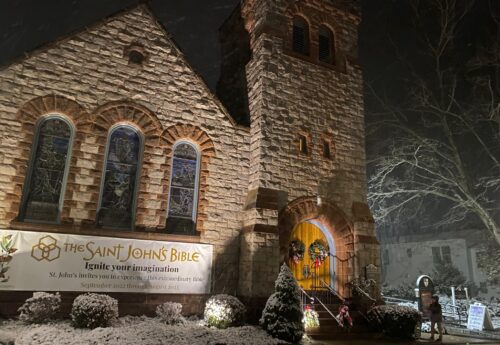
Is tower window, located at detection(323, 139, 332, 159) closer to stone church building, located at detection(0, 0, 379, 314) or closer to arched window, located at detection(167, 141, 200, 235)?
stone church building, located at detection(0, 0, 379, 314)

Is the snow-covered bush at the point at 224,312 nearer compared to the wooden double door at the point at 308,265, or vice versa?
the snow-covered bush at the point at 224,312

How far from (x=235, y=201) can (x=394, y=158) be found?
766 cm

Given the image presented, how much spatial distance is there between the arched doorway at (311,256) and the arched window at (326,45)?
20.4 ft

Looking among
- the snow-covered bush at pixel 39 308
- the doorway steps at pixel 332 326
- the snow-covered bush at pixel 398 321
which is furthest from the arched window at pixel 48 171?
the snow-covered bush at pixel 398 321

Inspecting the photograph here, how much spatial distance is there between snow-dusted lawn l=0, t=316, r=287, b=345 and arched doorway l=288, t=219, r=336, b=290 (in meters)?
3.19

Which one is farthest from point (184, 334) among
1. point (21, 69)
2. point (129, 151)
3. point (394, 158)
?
point (394, 158)

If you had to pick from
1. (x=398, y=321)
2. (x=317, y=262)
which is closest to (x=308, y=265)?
(x=317, y=262)

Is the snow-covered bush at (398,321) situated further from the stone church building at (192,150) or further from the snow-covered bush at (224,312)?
the snow-covered bush at (224,312)

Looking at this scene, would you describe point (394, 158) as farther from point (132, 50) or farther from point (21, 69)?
point (21, 69)

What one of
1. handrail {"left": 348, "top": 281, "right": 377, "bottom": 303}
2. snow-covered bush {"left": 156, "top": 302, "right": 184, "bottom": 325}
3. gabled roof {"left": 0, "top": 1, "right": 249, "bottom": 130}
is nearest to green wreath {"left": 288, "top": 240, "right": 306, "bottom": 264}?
handrail {"left": 348, "top": 281, "right": 377, "bottom": 303}

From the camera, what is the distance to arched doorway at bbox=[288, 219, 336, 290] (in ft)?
39.3

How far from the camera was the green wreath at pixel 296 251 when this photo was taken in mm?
11742

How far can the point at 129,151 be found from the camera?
10.8m

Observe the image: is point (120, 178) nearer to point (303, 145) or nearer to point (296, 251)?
point (296, 251)
